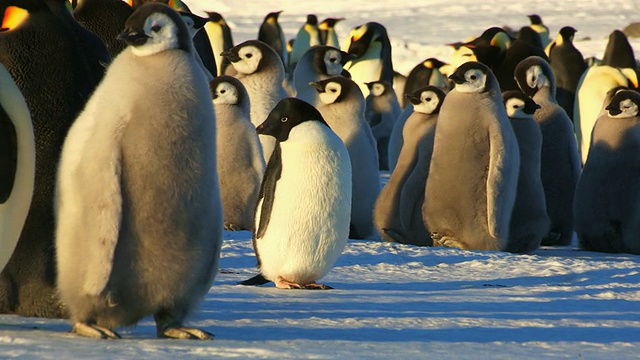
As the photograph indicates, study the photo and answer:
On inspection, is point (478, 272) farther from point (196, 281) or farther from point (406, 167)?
point (196, 281)

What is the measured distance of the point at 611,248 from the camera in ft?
26.3

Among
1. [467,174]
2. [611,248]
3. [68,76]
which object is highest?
[68,76]

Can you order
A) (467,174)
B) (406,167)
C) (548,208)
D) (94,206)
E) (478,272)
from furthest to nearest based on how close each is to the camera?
(548,208), (406,167), (467,174), (478,272), (94,206)

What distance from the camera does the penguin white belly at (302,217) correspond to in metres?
5.25

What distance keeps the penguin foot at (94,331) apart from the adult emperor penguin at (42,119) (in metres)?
0.54

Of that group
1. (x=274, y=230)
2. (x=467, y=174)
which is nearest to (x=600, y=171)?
(x=467, y=174)

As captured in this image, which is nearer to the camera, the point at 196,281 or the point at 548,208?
the point at 196,281

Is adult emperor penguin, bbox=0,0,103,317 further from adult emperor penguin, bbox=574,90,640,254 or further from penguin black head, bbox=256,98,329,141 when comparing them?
adult emperor penguin, bbox=574,90,640,254

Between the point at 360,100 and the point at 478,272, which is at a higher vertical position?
the point at 360,100

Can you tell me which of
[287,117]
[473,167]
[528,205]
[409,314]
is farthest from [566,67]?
[409,314]

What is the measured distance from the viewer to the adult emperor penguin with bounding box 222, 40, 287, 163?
360 inches

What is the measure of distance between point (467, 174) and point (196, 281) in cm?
407

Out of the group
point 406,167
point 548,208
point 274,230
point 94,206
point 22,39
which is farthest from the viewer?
point 548,208

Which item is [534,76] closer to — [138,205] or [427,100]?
[427,100]
